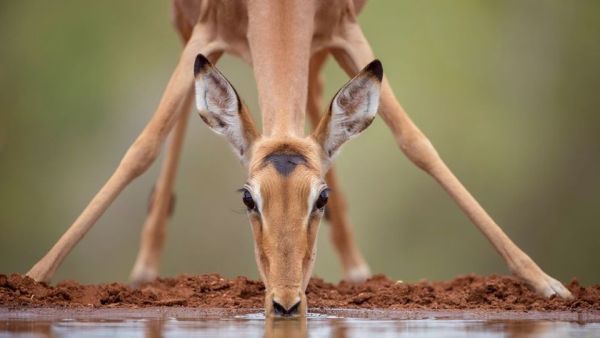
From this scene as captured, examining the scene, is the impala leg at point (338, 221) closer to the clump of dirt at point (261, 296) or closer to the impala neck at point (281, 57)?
the clump of dirt at point (261, 296)

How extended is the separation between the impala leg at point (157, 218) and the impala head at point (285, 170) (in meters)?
4.02

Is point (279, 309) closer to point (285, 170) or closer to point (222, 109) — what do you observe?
point (285, 170)

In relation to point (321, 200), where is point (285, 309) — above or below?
below

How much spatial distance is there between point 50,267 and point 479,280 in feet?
12.7

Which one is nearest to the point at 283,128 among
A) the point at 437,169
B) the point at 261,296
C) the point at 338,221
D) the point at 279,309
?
the point at 261,296

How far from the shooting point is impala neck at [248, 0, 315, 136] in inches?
434

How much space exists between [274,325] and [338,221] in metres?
6.15

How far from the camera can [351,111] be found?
34.9 ft

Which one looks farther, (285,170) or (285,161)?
(285,161)

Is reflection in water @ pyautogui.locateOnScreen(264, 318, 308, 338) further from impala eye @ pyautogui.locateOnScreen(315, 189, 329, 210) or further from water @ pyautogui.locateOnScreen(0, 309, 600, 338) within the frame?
impala eye @ pyautogui.locateOnScreen(315, 189, 329, 210)

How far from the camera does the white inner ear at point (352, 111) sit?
10531 mm

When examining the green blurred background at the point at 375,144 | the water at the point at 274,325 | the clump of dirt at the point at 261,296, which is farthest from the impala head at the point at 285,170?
the green blurred background at the point at 375,144

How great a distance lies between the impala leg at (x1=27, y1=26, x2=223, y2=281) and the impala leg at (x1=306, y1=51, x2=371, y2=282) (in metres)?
2.81

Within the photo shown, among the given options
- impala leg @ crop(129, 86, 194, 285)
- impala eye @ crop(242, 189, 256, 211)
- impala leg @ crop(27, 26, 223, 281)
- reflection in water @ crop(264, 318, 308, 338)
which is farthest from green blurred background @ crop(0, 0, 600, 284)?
reflection in water @ crop(264, 318, 308, 338)
